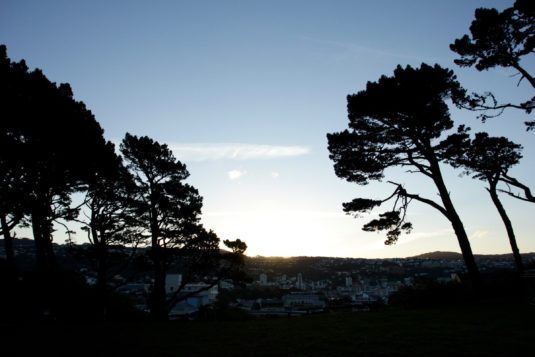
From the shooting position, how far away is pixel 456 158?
19969 millimetres

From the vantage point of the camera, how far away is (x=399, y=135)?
2022 cm

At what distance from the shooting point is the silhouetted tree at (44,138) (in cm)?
1545

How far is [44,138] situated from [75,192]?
200 inches

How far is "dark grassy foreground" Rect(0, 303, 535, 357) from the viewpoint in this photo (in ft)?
28.2

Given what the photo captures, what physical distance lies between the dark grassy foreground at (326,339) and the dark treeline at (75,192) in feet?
18.3

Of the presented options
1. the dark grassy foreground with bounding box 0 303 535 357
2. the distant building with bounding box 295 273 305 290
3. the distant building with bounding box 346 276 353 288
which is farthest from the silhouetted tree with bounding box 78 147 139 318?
the distant building with bounding box 346 276 353 288

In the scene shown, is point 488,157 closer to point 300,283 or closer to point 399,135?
point 399,135

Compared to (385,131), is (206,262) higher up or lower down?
lower down

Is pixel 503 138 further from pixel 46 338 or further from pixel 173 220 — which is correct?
pixel 46 338

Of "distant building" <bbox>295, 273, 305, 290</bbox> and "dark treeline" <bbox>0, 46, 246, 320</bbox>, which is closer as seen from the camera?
"dark treeline" <bbox>0, 46, 246, 320</bbox>

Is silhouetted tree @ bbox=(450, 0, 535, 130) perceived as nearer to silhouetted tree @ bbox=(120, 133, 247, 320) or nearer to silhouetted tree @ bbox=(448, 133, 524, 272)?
silhouetted tree @ bbox=(448, 133, 524, 272)

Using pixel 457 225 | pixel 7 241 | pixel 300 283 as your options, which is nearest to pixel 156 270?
pixel 7 241

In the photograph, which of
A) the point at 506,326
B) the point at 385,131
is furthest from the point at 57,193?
the point at 506,326

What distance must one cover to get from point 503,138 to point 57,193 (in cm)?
2331
